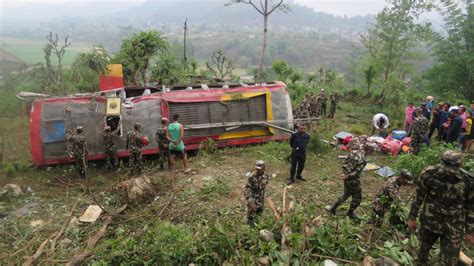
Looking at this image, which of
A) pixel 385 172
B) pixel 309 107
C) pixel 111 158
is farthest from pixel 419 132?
pixel 111 158

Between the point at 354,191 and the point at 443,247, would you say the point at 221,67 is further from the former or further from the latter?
the point at 443,247

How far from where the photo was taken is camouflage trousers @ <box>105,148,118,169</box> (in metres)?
9.21

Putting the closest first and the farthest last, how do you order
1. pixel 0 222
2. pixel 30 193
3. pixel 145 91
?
pixel 0 222 → pixel 30 193 → pixel 145 91

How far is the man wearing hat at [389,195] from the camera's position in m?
5.48

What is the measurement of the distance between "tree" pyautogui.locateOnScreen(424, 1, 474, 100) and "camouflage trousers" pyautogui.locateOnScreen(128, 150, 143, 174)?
15455 millimetres

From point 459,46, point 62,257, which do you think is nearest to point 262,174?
point 62,257

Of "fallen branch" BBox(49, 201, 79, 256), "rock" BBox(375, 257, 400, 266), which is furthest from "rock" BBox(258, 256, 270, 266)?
"fallen branch" BBox(49, 201, 79, 256)

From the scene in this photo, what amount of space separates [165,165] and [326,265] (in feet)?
19.2

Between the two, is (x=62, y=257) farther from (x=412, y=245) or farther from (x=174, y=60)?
(x=174, y=60)

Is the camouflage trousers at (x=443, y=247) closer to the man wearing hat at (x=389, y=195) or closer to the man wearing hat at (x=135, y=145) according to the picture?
the man wearing hat at (x=389, y=195)

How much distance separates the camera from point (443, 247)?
175 inches

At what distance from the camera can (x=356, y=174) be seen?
6.08m

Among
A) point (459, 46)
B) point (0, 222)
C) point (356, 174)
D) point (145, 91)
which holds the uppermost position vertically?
point (459, 46)

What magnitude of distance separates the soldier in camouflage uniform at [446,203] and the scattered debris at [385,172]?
430 centimetres
